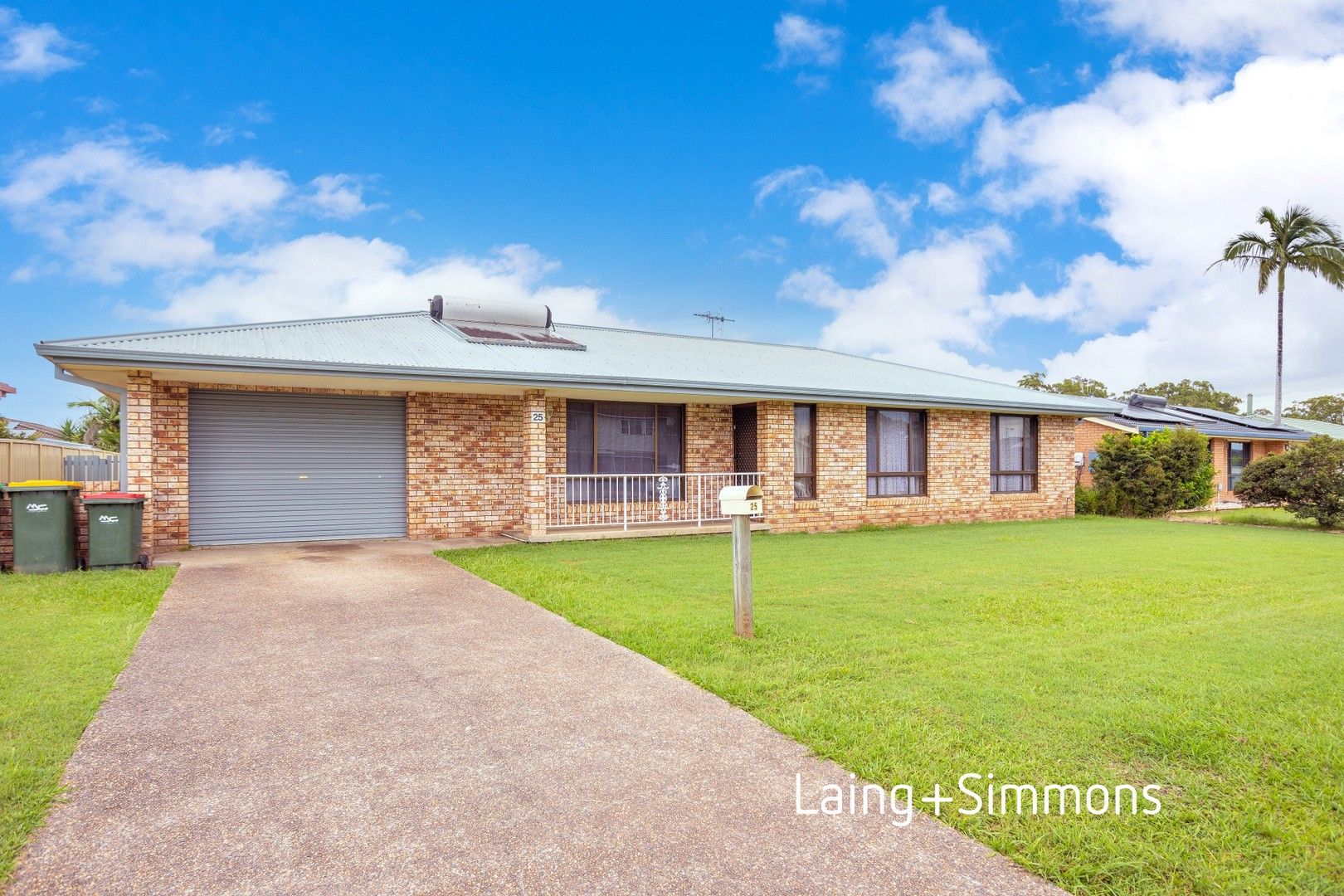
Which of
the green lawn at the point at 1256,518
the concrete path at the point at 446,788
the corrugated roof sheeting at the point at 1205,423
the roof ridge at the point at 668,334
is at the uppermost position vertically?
the roof ridge at the point at 668,334

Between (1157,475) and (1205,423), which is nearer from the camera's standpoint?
(1157,475)

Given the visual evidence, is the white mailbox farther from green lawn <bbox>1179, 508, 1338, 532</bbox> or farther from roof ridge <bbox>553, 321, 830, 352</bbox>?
green lawn <bbox>1179, 508, 1338, 532</bbox>

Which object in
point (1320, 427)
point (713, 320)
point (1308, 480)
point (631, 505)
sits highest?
point (713, 320)

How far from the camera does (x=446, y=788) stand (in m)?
3.03

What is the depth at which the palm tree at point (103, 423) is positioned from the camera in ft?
87.4

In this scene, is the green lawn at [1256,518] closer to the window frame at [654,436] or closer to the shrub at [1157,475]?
the shrub at [1157,475]

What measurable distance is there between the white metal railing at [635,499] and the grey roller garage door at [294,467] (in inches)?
103

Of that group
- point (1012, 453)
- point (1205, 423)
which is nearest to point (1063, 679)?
point (1012, 453)

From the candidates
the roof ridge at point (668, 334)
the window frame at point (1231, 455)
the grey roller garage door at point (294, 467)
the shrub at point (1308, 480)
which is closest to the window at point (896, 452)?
the roof ridge at point (668, 334)

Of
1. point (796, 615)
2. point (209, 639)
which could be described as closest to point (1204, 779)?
point (796, 615)

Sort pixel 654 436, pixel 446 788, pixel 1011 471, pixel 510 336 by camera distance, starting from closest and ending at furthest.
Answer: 1. pixel 446 788
2. pixel 654 436
3. pixel 510 336
4. pixel 1011 471

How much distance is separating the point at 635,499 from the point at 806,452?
3.46m

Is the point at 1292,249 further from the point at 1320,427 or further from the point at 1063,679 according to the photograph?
the point at 1063,679

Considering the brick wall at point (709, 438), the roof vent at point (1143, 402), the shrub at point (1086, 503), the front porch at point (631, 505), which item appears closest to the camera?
the front porch at point (631, 505)
